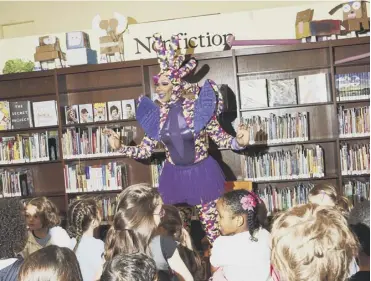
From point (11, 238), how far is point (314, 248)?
106 centimetres

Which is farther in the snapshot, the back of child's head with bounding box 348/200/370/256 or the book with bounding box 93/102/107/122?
the book with bounding box 93/102/107/122

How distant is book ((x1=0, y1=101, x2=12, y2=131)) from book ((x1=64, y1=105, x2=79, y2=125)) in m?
0.61

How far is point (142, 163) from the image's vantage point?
4551 mm

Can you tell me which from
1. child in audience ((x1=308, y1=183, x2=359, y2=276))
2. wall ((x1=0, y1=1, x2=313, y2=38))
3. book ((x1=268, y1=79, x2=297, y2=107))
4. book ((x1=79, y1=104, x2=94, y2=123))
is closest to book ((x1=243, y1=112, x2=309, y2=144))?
book ((x1=268, y1=79, x2=297, y2=107))

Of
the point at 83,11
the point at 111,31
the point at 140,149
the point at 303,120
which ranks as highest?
the point at 83,11

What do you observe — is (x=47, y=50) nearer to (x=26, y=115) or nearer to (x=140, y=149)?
(x=26, y=115)

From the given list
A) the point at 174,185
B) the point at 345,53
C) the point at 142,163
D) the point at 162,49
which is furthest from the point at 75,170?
the point at 345,53

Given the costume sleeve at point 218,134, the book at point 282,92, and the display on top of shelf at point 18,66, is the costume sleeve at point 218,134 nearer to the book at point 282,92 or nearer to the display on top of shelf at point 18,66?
the book at point 282,92

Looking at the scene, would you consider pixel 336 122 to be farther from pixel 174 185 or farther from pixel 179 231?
pixel 179 231

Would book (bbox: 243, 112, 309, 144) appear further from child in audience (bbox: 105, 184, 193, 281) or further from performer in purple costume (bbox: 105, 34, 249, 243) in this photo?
child in audience (bbox: 105, 184, 193, 281)

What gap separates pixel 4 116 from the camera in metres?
4.49

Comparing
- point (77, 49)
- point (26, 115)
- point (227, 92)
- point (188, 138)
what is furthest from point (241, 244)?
point (26, 115)

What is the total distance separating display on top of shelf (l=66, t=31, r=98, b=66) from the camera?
14.1 feet

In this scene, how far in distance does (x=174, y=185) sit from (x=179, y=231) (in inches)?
21.9
